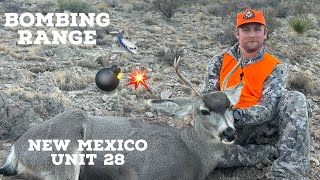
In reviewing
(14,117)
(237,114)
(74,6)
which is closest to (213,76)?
(237,114)

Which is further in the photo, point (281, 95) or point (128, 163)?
point (281, 95)

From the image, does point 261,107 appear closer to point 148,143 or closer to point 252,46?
point 252,46

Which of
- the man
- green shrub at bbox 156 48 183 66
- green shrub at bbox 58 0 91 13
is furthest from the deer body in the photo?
green shrub at bbox 58 0 91 13

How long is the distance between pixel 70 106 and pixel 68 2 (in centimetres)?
1357

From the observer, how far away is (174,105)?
502 centimetres

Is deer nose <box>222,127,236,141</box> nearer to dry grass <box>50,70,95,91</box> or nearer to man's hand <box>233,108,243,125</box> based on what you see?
man's hand <box>233,108,243,125</box>

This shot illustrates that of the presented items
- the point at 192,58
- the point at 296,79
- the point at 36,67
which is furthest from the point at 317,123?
the point at 36,67

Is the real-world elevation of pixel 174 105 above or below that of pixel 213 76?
below

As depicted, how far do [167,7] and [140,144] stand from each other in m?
15.2

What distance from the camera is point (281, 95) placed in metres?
5.56

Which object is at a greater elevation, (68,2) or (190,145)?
(68,2)

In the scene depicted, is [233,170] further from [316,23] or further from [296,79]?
[316,23]

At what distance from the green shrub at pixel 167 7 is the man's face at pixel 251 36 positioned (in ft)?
44.6

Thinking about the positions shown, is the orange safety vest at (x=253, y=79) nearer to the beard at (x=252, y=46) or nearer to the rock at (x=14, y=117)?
the beard at (x=252, y=46)
